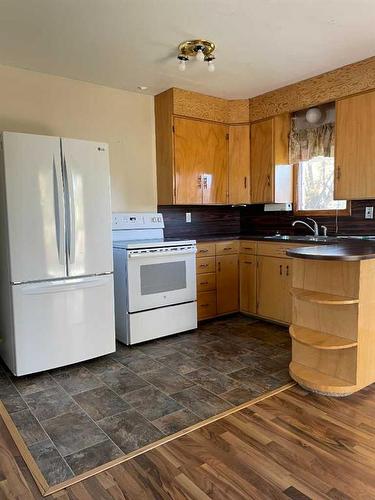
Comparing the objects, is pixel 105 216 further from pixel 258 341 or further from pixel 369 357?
pixel 369 357

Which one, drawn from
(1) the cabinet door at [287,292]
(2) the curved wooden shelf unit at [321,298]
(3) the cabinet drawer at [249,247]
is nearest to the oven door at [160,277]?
(3) the cabinet drawer at [249,247]

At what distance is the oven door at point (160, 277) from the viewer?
3.26m

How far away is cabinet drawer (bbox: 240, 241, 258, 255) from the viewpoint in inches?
158

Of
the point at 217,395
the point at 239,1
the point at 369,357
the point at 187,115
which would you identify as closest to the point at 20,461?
the point at 217,395

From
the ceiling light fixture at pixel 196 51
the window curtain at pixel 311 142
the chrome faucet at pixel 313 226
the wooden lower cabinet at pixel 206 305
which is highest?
the ceiling light fixture at pixel 196 51

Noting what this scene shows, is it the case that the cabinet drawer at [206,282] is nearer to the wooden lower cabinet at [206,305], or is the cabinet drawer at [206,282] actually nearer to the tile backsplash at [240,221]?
the wooden lower cabinet at [206,305]

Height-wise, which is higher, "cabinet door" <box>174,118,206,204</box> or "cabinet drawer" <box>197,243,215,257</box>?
"cabinet door" <box>174,118,206,204</box>

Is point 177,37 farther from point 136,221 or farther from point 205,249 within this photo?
point 205,249

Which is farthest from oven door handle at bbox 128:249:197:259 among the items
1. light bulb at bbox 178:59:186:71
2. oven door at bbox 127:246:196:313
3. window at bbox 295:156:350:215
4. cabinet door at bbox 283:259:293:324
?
light bulb at bbox 178:59:186:71

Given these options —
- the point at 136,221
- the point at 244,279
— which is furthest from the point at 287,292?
the point at 136,221

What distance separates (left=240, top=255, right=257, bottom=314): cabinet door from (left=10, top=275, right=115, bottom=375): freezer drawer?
166cm

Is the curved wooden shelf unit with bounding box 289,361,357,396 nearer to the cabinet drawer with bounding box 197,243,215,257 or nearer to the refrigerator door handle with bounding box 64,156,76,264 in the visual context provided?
the cabinet drawer with bounding box 197,243,215,257

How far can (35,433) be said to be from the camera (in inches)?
80.4

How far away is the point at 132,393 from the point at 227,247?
2035 mm
